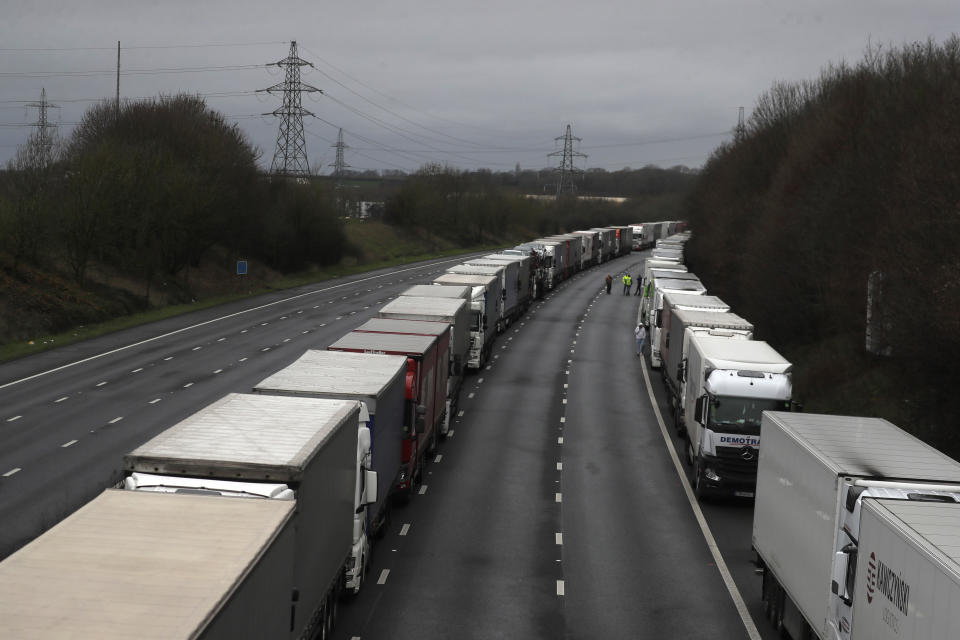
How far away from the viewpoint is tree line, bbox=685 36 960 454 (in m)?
24.5

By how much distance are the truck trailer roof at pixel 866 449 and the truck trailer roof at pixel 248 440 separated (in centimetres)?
606

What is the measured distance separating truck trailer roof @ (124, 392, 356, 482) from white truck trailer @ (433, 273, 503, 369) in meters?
25.3

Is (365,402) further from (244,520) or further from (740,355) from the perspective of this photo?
(740,355)

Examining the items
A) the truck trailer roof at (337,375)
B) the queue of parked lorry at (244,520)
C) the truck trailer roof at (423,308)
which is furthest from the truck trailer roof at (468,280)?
the truck trailer roof at (337,375)

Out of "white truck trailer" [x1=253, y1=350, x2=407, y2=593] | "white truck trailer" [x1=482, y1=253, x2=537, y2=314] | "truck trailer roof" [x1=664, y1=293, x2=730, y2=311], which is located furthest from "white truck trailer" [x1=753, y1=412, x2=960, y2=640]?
"white truck trailer" [x1=482, y1=253, x2=537, y2=314]

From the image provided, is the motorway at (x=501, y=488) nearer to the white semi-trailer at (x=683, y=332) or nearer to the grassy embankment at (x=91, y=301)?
Answer: the white semi-trailer at (x=683, y=332)

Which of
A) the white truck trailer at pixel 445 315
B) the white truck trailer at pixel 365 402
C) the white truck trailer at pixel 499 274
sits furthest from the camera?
the white truck trailer at pixel 499 274

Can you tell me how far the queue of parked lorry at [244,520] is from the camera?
24.5ft

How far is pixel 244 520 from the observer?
967 cm

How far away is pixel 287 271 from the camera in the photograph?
79.6 metres

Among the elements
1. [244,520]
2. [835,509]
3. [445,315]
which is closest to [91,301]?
[445,315]

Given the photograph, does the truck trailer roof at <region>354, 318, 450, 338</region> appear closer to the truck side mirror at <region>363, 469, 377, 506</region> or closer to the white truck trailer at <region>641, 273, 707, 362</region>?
the truck side mirror at <region>363, 469, 377, 506</region>

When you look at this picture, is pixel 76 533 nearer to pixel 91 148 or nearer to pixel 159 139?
pixel 91 148

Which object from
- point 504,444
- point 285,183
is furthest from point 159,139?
point 504,444
